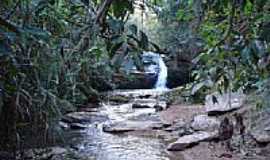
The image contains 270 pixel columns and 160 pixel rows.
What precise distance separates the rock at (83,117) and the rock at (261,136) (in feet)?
10.9

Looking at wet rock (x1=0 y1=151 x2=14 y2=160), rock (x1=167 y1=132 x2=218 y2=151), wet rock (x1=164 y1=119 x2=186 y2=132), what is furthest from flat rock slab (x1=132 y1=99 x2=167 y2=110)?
wet rock (x1=0 y1=151 x2=14 y2=160)

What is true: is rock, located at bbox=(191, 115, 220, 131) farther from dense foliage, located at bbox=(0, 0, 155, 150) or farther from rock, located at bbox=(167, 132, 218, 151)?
dense foliage, located at bbox=(0, 0, 155, 150)

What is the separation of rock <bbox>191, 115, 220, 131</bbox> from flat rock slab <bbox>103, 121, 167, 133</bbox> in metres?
0.62

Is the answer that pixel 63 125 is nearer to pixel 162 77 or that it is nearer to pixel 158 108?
pixel 158 108

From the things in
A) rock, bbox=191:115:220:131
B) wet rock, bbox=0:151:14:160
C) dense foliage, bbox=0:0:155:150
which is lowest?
wet rock, bbox=0:151:14:160

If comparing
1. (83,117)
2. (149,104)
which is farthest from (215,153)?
Answer: (149,104)

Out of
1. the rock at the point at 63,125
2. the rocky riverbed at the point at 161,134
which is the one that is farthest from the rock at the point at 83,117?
the rock at the point at 63,125

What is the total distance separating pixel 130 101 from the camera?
34.6 ft

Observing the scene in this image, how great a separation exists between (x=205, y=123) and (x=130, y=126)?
1235 mm

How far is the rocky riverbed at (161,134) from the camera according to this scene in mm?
5234

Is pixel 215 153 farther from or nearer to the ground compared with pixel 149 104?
nearer to the ground

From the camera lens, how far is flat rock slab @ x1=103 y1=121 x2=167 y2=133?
696cm

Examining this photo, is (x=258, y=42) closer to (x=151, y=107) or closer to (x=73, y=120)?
(x=73, y=120)

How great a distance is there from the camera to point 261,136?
510 cm
